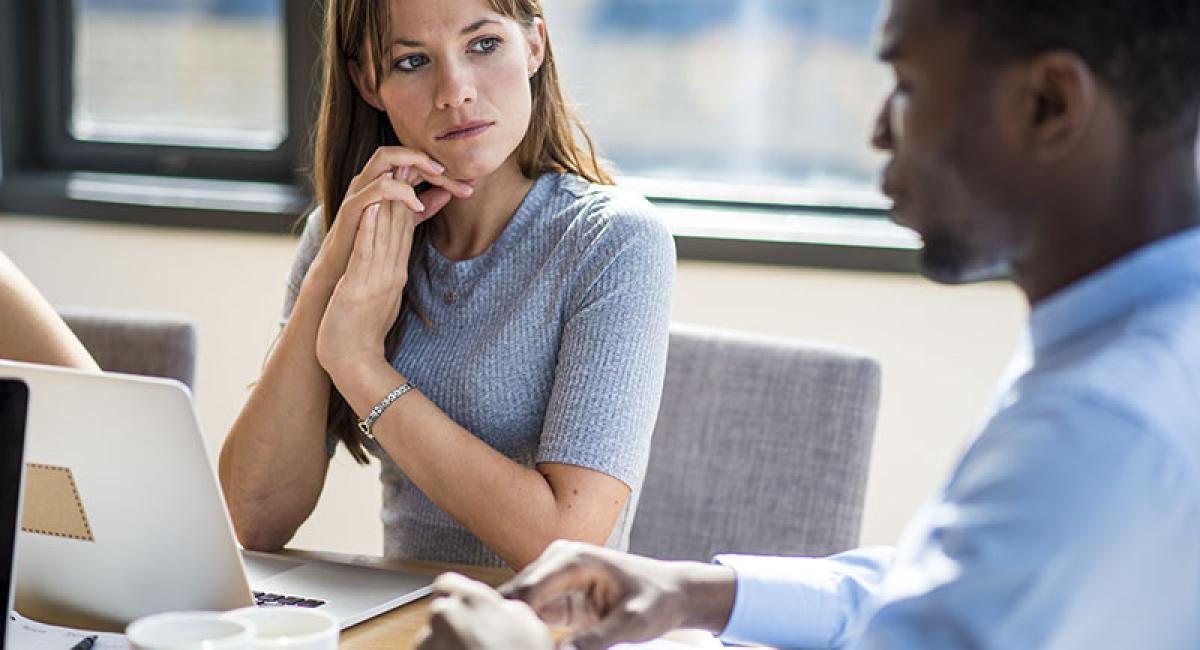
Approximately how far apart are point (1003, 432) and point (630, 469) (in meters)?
0.80

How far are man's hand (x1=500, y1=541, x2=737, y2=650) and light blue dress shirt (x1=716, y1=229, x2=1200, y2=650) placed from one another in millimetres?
211

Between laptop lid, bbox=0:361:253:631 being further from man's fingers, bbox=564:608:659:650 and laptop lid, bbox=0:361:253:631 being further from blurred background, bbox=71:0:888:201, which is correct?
blurred background, bbox=71:0:888:201

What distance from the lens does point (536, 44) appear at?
5.34ft

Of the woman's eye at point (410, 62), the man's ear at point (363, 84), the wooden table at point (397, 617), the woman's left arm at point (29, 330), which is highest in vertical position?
the woman's eye at point (410, 62)

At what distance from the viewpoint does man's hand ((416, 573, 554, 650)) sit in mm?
777

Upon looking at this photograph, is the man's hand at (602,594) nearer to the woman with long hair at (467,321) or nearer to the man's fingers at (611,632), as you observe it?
the man's fingers at (611,632)

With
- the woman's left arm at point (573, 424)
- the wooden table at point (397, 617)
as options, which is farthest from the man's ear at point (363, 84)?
the wooden table at point (397, 617)

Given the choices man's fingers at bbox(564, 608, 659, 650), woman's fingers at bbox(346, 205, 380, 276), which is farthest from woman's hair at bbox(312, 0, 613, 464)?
man's fingers at bbox(564, 608, 659, 650)

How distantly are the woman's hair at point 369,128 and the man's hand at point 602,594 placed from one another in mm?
747

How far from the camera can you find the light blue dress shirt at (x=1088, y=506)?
66 cm

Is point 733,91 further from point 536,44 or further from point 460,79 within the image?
point 460,79

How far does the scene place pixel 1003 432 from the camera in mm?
699

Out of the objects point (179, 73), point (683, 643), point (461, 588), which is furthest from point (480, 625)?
point (179, 73)

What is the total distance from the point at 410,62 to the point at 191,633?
32.4 inches
